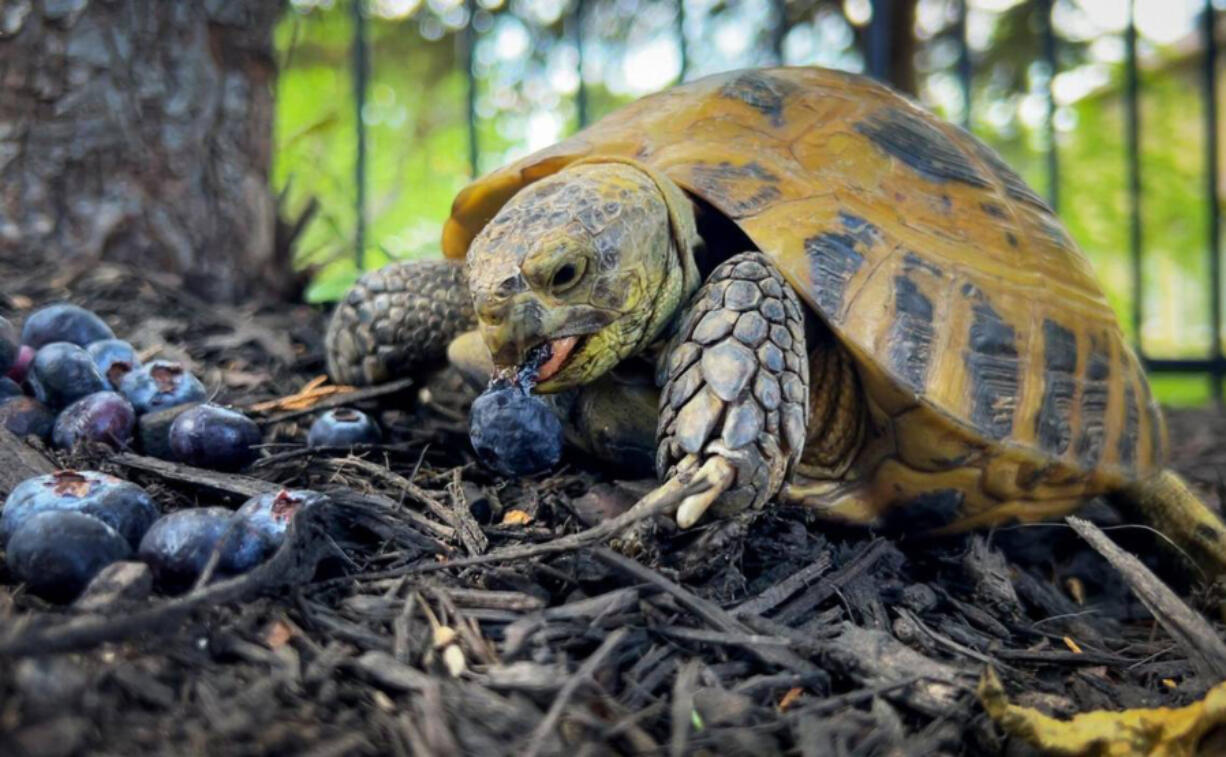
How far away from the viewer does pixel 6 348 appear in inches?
83.7

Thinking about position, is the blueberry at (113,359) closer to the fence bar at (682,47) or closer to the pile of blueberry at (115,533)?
the pile of blueberry at (115,533)

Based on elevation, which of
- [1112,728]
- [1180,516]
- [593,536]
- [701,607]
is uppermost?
[593,536]

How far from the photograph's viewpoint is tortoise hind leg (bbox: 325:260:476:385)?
2.51m

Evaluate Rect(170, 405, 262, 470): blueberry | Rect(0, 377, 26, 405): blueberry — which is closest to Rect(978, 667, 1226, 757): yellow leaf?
Rect(170, 405, 262, 470): blueberry

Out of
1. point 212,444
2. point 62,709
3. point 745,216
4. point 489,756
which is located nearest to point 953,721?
point 489,756

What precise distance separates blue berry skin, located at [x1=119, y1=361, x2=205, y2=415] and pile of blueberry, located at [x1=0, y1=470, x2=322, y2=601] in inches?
20.3

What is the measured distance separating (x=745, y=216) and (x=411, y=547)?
0.98 metres

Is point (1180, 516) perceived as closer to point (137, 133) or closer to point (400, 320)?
point (400, 320)

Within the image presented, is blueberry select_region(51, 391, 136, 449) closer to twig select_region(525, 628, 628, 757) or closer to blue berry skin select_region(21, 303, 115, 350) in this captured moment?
blue berry skin select_region(21, 303, 115, 350)

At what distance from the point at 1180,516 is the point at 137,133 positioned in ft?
10.8

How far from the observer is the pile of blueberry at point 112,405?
1.95 metres

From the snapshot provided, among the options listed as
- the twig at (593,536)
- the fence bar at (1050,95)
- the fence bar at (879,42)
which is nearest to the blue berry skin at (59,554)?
the twig at (593,536)

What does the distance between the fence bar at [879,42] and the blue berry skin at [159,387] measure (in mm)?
3846

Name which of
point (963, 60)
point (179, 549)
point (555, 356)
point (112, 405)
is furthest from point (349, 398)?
point (963, 60)
